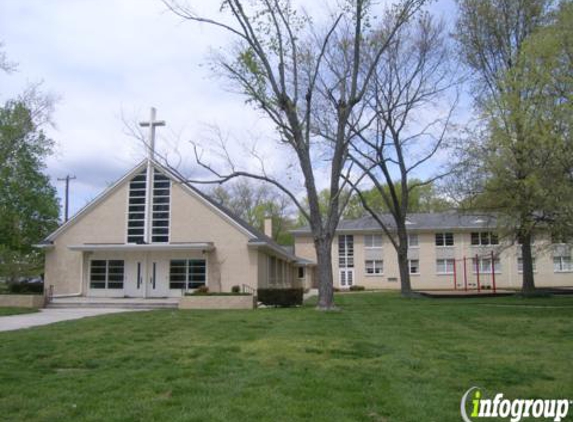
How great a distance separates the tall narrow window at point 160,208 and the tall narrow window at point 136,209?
55cm

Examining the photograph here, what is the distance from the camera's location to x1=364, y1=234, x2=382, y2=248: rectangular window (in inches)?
1908

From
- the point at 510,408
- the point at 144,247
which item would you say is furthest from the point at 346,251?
the point at 510,408

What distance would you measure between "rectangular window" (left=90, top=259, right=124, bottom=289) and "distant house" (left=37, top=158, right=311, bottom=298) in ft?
0.16

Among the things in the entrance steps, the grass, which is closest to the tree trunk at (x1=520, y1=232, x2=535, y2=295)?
the entrance steps

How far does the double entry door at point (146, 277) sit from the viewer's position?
2656cm

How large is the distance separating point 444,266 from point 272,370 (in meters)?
42.0

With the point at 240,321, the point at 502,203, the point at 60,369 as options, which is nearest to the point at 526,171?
the point at 502,203

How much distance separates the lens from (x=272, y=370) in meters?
7.82

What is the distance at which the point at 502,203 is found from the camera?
22203 millimetres

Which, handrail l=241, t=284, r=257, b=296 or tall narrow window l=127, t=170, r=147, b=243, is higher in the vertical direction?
tall narrow window l=127, t=170, r=147, b=243

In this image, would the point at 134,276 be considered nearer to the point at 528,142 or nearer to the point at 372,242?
the point at 528,142

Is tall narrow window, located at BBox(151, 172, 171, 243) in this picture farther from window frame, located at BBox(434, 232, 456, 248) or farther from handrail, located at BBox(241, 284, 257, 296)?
window frame, located at BBox(434, 232, 456, 248)

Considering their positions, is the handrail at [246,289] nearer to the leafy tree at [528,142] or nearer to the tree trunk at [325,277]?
the tree trunk at [325,277]

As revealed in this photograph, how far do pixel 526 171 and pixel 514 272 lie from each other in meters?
31.5
